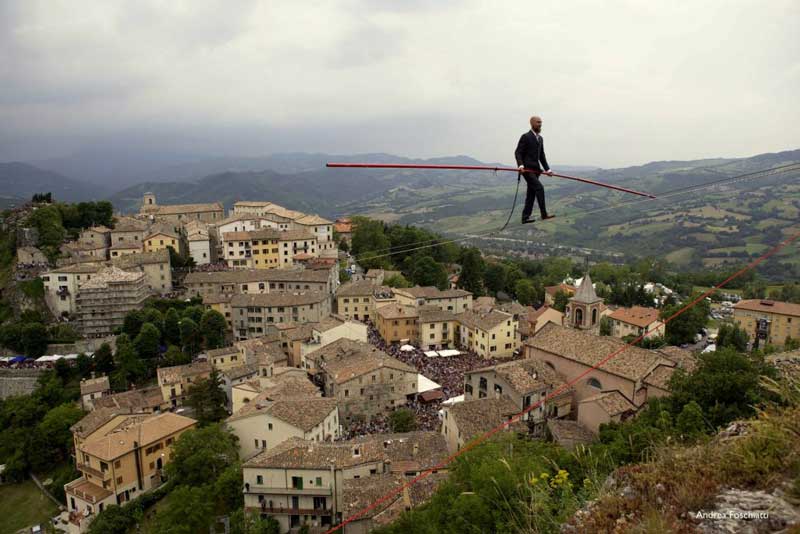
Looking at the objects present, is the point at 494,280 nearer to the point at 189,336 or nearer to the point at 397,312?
the point at 397,312

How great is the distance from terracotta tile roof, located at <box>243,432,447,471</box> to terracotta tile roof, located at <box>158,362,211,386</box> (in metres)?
16.0

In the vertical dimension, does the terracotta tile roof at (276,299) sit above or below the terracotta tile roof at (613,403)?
above

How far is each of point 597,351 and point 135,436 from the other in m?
27.5

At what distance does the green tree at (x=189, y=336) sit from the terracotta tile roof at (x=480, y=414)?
85.2ft

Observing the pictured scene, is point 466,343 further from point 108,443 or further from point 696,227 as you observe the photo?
point 696,227

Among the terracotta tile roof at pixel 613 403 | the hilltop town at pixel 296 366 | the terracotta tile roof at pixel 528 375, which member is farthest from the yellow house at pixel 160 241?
the terracotta tile roof at pixel 613 403

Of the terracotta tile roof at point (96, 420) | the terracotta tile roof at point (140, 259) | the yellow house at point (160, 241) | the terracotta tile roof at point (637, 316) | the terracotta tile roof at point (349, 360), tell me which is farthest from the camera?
the yellow house at point (160, 241)

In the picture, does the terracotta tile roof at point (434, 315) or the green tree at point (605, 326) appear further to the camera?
the green tree at point (605, 326)

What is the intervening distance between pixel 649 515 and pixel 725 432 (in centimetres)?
232

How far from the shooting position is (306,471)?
2133cm

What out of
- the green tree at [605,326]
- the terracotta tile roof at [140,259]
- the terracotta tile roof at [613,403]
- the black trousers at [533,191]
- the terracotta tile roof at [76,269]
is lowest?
the green tree at [605,326]

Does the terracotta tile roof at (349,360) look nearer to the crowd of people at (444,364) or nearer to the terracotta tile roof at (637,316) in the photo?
the crowd of people at (444,364)

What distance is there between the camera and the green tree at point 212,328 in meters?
42.1

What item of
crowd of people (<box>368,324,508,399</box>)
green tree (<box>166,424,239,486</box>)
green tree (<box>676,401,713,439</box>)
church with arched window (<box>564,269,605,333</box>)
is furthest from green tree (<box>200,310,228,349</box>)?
green tree (<box>676,401,713,439</box>)
